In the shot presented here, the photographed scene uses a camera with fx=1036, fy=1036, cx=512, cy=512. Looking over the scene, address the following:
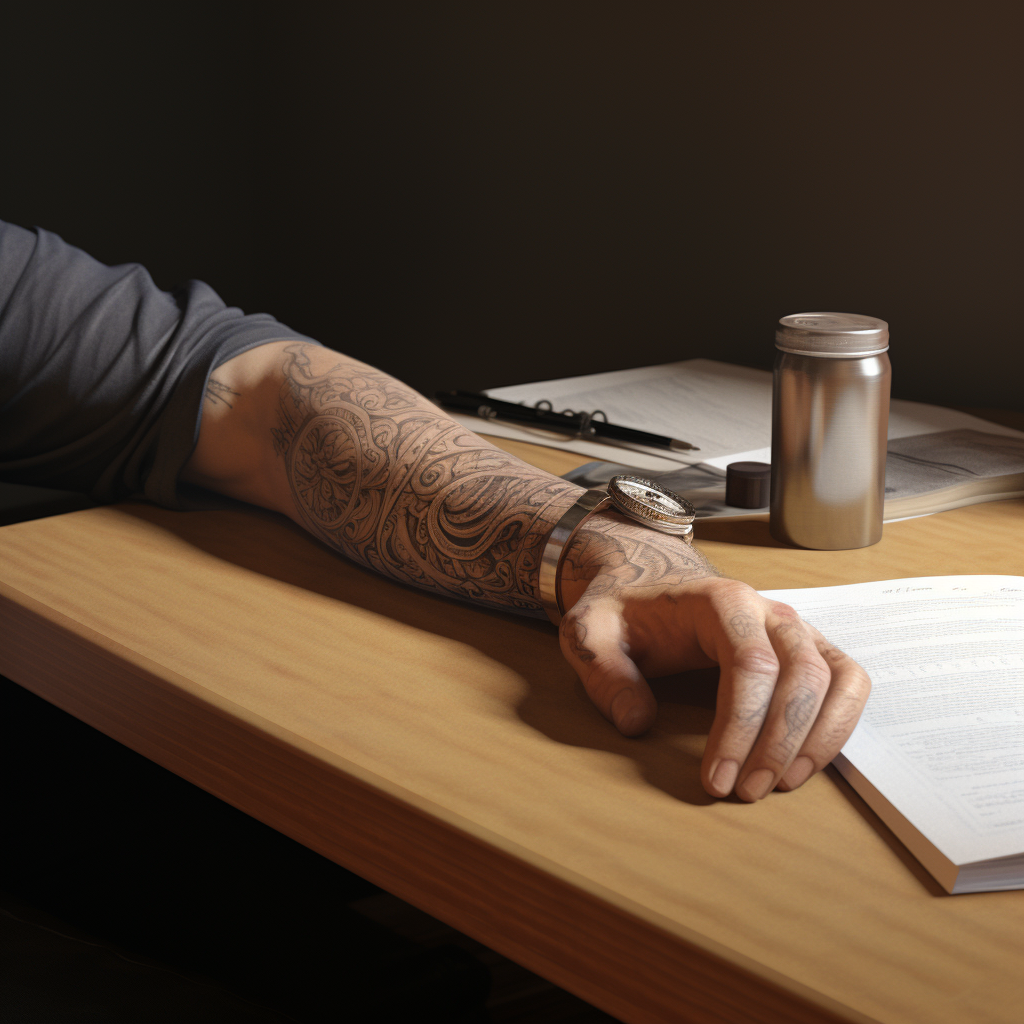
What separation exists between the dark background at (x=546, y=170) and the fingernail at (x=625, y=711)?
2.91ft

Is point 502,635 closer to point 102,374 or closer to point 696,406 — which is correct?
point 102,374

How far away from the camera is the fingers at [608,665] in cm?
47

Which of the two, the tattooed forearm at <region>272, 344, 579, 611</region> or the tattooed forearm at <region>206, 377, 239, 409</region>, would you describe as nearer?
the tattooed forearm at <region>272, 344, 579, 611</region>

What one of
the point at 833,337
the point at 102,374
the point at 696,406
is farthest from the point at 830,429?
the point at 102,374

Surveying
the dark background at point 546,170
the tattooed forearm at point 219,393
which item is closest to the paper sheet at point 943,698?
the tattooed forearm at point 219,393

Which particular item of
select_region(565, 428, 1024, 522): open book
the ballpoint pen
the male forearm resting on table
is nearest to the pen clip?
the ballpoint pen

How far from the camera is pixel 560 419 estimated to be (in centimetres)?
99

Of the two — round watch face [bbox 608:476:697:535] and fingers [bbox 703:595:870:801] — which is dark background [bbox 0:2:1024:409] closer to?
round watch face [bbox 608:476:697:535]

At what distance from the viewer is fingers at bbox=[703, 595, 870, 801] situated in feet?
1.39

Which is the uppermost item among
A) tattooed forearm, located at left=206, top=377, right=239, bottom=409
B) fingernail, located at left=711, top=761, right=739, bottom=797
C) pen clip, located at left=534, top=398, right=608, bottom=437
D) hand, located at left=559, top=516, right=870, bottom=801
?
tattooed forearm, located at left=206, top=377, right=239, bottom=409

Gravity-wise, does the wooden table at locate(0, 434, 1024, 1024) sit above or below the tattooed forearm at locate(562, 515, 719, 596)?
below

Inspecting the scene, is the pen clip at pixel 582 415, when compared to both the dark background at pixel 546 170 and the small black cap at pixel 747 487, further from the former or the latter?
the dark background at pixel 546 170

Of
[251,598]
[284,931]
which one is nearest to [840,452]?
[251,598]

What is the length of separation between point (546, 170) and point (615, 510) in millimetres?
1184
